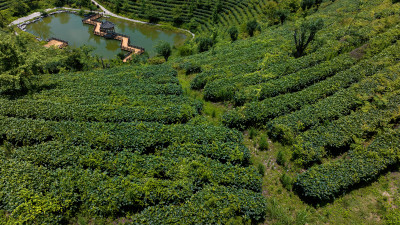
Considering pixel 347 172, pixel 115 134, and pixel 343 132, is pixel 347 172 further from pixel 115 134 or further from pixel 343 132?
pixel 115 134

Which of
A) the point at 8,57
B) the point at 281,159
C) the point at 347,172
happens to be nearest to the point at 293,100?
the point at 281,159

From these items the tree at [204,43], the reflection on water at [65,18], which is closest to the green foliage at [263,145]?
the tree at [204,43]

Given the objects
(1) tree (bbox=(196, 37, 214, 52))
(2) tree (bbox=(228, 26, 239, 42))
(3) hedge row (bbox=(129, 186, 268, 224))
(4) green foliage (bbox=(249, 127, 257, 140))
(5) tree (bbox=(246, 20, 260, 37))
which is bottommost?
(3) hedge row (bbox=(129, 186, 268, 224))

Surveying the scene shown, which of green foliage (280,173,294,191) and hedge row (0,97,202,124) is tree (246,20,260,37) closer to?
hedge row (0,97,202,124)

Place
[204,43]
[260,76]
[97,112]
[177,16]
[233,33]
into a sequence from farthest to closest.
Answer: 1. [177,16]
2. [233,33]
3. [204,43]
4. [260,76]
5. [97,112]

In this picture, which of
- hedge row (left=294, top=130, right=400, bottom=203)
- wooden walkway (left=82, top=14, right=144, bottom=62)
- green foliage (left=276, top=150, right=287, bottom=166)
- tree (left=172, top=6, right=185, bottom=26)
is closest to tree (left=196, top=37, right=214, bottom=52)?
wooden walkway (left=82, top=14, right=144, bottom=62)
